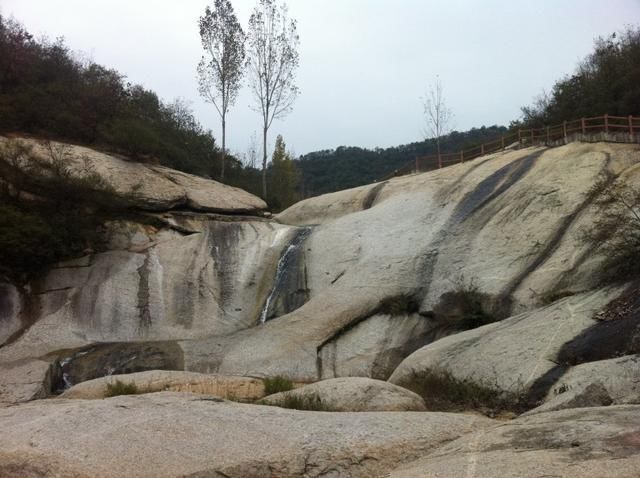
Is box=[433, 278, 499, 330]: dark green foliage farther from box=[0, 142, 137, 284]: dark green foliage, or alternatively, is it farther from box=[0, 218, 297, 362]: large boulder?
box=[0, 142, 137, 284]: dark green foliage

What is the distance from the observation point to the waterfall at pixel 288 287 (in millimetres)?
21969

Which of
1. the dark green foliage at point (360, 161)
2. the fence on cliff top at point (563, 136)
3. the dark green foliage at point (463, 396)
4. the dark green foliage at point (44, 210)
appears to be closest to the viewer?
the dark green foliage at point (463, 396)

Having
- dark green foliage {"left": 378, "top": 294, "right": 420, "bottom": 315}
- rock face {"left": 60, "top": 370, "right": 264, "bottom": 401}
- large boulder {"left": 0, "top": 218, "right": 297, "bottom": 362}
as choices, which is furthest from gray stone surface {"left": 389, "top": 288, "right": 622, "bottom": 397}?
large boulder {"left": 0, "top": 218, "right": 297, "bottom": 362}

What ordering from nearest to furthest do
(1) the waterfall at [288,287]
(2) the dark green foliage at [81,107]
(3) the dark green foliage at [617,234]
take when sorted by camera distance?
(3) the dark green foliage at [617,234] → (1) the waterfall at [288,287] → (2) the dark green foliage at [81,107]

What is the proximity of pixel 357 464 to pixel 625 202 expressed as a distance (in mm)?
11320

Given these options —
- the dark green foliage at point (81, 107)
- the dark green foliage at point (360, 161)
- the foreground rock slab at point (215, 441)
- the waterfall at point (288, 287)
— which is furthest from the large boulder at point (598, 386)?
the dark green foliage at point (360, 161)

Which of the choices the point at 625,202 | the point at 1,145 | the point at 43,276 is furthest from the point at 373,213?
the point at 1,145

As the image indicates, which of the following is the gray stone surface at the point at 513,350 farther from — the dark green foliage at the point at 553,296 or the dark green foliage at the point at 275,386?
the dark green foliage at the point at 275,386

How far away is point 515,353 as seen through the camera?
480 inches

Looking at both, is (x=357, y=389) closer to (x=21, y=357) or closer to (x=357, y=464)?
(x=357, y=464)

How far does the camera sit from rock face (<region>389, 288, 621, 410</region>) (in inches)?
447

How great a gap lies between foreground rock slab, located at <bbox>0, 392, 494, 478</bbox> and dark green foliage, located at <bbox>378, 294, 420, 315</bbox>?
10522 millimetres

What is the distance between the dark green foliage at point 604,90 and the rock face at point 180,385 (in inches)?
1003

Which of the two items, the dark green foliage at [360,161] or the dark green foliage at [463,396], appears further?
the dark green foliage at [360,161]
